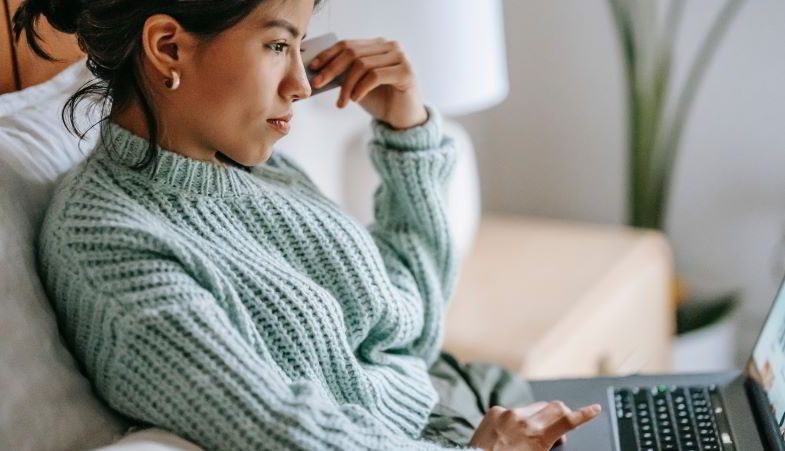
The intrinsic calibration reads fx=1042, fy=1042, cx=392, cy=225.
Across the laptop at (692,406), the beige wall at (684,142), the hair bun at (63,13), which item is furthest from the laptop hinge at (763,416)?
the beige wall at (684,142)

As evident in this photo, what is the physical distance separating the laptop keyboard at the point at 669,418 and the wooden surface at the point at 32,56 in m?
0.79

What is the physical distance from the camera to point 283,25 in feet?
3.30

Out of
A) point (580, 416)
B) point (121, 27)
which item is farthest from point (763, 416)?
point (121, 27)

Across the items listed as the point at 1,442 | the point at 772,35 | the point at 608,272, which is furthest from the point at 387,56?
the point at 772,35

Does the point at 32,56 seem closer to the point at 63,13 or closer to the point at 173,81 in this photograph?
the point at 63,13

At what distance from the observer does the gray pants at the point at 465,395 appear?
1.22 metres

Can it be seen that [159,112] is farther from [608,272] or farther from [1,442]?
[608,272]

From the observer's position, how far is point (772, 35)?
86.2 inches

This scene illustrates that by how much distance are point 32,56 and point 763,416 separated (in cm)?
95

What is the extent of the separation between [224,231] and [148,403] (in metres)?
0.20

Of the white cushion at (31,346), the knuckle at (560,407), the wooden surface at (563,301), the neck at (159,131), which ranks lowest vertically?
the white cushion at (31,346)

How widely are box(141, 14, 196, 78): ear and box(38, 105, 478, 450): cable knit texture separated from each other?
89mm

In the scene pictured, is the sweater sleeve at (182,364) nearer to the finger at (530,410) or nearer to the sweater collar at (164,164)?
the sweater collar at (164,164)

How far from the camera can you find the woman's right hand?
1.10m
